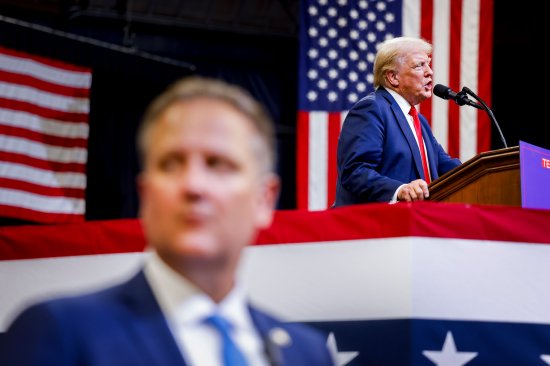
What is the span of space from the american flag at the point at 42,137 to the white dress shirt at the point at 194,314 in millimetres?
6290

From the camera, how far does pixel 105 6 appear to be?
8.78 meters

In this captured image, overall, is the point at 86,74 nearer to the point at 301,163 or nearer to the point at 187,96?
the point at 301,163

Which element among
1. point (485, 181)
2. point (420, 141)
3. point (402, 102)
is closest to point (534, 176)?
point (485, 181)

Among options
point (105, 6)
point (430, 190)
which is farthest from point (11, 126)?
point (430, 190)

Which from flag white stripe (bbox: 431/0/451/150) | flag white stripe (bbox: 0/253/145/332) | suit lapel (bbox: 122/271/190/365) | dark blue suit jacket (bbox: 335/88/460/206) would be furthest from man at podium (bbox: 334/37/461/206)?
flag white stripe (bbox: 431/0/451/150)

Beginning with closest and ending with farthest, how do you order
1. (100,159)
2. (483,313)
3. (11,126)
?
1. (483,313)
2. (11,126)
3. (100,159)

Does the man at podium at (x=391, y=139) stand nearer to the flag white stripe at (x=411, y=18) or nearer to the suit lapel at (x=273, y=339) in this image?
the suit lapel at (x=273, y=339)

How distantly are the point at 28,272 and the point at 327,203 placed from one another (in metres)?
3.95

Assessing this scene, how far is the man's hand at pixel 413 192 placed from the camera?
370 cm

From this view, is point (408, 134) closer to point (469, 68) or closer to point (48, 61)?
point (469, 68)

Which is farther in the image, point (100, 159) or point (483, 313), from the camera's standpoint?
point (100, 159)

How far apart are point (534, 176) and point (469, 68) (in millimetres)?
3921

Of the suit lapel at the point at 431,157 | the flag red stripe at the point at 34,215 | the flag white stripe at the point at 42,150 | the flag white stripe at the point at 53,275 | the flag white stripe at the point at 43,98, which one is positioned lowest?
the flag red stripe at the point at 34,215

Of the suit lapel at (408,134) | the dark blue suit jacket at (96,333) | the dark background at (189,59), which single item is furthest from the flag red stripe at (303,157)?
the dark blue suit jacket at (96,333)
